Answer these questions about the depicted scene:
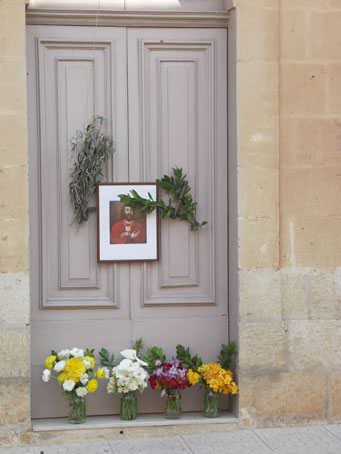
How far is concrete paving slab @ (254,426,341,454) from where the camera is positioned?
642 centimetres

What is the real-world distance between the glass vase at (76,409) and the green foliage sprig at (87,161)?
1.15 metres

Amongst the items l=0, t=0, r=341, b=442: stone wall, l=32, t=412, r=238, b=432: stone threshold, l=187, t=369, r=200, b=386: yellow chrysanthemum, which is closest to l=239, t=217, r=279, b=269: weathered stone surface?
l=0, t=0, r=341, b=442: stone wall

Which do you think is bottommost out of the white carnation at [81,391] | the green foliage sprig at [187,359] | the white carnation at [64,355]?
the white carnation at [81,391]

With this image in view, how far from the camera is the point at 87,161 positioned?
678 cm

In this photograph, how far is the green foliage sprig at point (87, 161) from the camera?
6777 mm

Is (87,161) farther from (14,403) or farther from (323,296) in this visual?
(323,296)

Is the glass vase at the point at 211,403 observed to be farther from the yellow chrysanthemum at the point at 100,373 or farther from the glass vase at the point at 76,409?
the glass vase at the point at 76,409

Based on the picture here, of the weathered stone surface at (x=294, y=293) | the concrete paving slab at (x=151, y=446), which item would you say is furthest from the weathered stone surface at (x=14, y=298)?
the weathered stone surface at (x=294, y=293)

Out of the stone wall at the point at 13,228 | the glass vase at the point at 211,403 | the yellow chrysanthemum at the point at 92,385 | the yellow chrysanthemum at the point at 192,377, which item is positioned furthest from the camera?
the glass vase at the point at 211,403

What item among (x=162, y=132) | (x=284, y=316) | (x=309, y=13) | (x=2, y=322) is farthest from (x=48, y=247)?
(x=309, y=13)

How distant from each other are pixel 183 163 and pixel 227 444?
6.15 feet

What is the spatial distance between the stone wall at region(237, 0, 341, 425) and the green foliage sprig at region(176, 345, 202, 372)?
296 mm

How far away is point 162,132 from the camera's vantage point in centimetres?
696

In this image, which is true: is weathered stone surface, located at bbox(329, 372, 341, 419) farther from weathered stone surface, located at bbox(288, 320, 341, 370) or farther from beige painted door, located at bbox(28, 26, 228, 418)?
beige painted door, located at bbox(28, 26, 228, 418)
